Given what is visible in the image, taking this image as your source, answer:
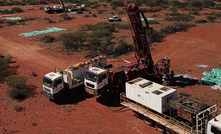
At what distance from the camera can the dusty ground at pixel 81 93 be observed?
58.7 ft

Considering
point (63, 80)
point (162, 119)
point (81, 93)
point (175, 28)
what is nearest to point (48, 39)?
point (81, 93)

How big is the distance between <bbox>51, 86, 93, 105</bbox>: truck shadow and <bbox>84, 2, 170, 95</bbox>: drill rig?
73.6 inches

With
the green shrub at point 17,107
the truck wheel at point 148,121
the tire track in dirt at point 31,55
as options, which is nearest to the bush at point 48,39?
the tire track in dirt at point 31,55

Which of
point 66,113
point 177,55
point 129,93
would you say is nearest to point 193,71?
point 177,55

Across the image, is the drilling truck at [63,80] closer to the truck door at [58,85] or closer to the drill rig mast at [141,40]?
the truck door at [58,85]

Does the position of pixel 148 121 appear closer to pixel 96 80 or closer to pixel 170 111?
pixel 170 111

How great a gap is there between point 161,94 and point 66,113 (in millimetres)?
8267

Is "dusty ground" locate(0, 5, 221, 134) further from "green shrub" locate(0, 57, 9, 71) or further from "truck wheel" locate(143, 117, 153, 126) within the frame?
"green shrub" locate(0, 57, 9, 71)

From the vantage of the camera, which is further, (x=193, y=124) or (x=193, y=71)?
(x=193, y=71)

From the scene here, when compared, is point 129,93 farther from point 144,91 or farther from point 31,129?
point 31,129

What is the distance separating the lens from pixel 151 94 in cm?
1659

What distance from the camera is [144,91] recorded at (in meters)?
17.2

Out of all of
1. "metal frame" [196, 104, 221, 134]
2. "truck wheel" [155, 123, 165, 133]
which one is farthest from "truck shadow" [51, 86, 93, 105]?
"metal frame" [196, 104, 221, 134]

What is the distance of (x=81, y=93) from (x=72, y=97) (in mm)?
1141
